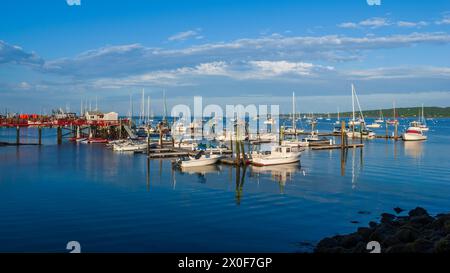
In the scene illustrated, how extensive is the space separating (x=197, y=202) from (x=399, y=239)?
568 inches

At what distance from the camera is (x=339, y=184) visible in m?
37.2

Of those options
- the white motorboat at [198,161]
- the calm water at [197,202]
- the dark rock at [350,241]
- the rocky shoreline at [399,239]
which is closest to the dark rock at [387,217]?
the calm water at [197,202]

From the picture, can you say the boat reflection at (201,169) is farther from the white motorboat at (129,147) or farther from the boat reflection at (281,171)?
the white motorboat at (129,147)

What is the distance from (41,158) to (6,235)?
1496 inches

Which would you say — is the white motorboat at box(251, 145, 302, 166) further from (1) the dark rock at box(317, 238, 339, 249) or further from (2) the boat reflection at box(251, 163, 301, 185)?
(1) the dark rock at box(317, 238, 339, 249)

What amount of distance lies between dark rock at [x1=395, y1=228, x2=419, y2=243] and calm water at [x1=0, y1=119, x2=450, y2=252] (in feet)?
12.3

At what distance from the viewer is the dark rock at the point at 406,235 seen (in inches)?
701

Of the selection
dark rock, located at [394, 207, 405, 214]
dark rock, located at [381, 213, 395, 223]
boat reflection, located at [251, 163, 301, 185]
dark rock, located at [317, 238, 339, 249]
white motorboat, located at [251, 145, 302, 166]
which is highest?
white motorboat, located at [251, 145, 302, 166]

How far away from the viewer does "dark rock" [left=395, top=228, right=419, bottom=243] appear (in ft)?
58.4

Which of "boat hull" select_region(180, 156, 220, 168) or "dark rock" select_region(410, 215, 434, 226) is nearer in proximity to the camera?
"dark rock" select_region(410, 215, 434, 226)

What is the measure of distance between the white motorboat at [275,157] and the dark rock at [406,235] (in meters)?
31.1

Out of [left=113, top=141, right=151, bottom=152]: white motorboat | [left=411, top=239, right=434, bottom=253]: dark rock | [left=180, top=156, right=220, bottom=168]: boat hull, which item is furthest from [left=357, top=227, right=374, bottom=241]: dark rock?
[left=113, top=141, right=151, bottom=152]: white motorboat
